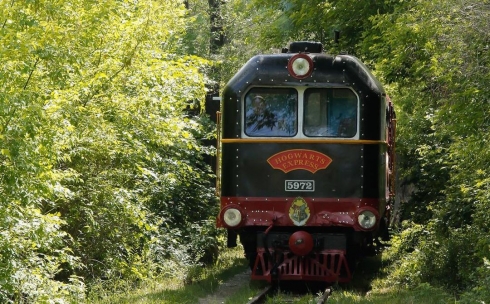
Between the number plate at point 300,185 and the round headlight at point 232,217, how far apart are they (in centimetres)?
72

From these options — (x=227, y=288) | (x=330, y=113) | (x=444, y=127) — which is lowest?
(x=227, y=288)

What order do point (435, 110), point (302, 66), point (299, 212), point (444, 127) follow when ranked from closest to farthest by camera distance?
point (299, 212) → point (302, 66) → point (444, 127) → point (435, 110)

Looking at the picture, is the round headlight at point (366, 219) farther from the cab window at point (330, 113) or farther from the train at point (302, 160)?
the cab window at point (330, 113)

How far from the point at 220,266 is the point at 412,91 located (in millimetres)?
4617

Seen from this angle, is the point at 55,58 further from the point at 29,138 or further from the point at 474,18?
the point at 474,18

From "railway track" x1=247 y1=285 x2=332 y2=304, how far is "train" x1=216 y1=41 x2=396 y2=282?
190 millimetres

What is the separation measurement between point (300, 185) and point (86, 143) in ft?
9.40

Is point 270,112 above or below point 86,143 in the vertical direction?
above

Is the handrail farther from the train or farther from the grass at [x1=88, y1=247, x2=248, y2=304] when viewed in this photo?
the grass at [x1=88, y1=247, x2=248, y2=304]

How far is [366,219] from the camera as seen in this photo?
425 inches

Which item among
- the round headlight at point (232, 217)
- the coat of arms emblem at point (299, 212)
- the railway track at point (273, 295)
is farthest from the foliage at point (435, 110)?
the round headlight at point (232, 217)

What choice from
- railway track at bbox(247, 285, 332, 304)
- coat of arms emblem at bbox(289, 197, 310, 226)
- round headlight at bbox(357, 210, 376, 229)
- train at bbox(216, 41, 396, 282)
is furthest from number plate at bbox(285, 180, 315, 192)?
railway track at bbox(247, 285, 332, 304)

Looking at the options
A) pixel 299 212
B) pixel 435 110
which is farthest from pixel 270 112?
pixel 435 110

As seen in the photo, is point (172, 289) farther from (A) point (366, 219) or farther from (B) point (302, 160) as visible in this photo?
(A) point (366, 219)
